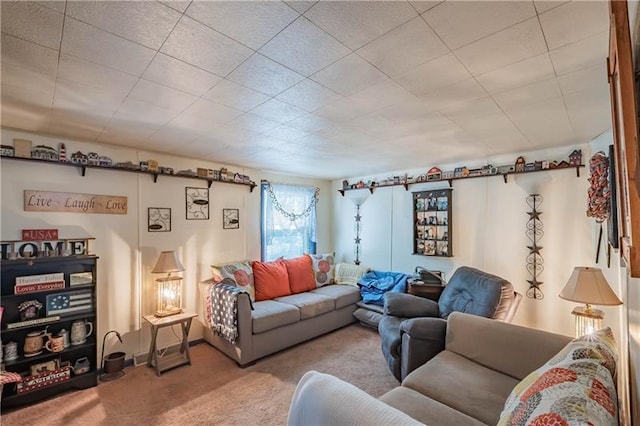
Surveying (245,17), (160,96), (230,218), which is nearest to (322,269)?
(230,218)

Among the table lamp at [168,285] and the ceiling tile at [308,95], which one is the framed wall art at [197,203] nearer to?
the table lamp at [168,285]

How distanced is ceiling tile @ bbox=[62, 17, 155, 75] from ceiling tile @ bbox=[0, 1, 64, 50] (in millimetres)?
34

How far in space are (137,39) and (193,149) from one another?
78.5 inches

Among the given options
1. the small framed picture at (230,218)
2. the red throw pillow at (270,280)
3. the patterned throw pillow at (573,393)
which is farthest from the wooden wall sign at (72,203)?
the patterned throw pillow at (573,393)

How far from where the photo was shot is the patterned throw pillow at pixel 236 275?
345 centimetres

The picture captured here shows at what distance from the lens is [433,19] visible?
1175 mm

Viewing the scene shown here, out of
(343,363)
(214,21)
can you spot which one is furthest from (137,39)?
(343,363)

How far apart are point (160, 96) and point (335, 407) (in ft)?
6.57

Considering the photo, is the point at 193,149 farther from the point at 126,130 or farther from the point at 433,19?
the point at 433,19

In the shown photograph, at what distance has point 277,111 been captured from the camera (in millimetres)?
2117

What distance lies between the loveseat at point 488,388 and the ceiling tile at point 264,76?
1.50 meters

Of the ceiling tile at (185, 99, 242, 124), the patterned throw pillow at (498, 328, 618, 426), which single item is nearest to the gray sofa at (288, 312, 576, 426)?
the patterned throw pillow at (498, 328, 618, 426)

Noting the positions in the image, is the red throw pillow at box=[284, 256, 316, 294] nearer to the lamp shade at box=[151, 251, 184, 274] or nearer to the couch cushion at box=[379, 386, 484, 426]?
the lamp shade at box=[151, 251, 184, 274]

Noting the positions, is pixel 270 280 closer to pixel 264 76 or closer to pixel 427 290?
pixel 427 290
